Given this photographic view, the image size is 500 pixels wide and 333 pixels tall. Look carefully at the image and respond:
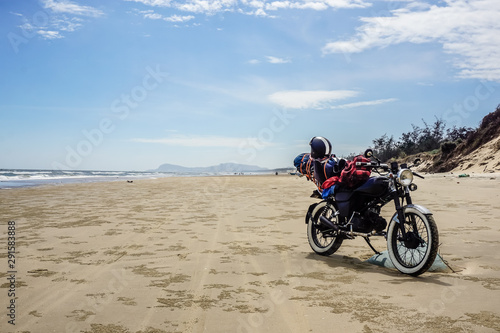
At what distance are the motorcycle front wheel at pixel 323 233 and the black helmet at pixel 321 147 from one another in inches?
29.4

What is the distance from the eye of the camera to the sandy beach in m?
3.17

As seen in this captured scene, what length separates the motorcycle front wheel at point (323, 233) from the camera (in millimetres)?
5668

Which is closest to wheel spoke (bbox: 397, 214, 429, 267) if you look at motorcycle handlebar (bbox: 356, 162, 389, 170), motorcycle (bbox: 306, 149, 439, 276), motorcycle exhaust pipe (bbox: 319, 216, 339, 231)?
motorcycle (bbox: 306, 149, 439, 276)

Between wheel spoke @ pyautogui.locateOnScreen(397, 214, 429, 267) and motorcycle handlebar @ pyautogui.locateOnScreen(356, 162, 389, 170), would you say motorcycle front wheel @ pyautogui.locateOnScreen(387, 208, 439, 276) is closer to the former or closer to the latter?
wheel spoke @ pyautogui.locateOnScreen(397, 214, 429, 267)

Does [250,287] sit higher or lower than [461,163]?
lower

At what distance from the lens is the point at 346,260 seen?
5387 mm

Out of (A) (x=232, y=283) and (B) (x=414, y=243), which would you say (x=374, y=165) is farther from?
(A) (x=232, y=283)

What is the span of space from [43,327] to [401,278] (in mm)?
3621

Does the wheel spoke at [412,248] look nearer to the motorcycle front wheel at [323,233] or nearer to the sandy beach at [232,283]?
the sandy beach at [232,283]

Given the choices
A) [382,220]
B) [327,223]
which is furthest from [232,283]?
[382,220]

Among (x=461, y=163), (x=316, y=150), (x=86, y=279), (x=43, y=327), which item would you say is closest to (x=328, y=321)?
(x=43, y=327)

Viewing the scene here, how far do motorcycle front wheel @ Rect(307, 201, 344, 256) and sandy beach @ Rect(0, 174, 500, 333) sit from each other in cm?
19

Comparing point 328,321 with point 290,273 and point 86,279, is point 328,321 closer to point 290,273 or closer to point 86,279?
point 290,273

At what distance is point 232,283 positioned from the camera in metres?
4.26
